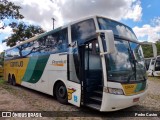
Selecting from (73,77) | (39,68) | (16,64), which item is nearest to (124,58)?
(73,77)

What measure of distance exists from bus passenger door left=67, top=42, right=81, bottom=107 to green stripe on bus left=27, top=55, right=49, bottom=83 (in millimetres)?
2080

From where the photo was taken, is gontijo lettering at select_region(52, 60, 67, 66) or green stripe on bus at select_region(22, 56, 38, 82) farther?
green stripe on bus at select_region(22, 56, 38, 82)

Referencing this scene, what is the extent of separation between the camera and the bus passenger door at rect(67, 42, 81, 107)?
6863 mm

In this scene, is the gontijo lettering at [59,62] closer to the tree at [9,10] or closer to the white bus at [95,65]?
the white bus at [95,65]

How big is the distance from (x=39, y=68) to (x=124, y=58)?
15.8ft

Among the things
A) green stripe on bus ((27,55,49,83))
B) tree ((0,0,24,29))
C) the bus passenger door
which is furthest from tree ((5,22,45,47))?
the bus passenger door

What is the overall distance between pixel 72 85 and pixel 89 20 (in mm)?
2382

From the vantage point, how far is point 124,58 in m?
6.42

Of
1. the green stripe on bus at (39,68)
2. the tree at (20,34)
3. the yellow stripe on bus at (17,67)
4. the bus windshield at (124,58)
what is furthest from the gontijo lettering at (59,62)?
the tree at (20,34)

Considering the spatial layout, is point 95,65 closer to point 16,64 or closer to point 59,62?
point 59,62

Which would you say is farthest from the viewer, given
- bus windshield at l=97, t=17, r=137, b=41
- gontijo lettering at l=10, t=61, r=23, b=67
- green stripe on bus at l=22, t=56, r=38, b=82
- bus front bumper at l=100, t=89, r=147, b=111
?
gontijo lettering at l=10, t=61, r=23, b=67

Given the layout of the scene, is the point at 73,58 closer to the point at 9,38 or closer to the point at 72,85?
the point at 72,85

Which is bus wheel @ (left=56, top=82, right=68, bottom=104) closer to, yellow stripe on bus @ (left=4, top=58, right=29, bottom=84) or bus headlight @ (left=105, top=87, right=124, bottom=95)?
bus headlight @ (left=105, top=87, right=124, bottom=95)

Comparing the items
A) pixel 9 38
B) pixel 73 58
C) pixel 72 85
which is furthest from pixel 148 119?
pixel 9 38
